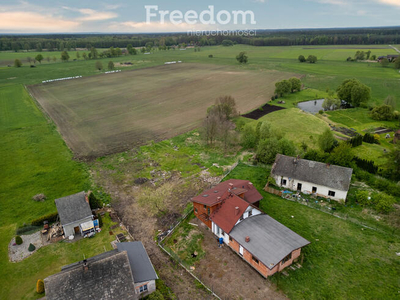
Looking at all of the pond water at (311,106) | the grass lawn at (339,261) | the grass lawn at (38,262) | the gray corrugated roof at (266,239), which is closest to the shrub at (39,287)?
the grass lawn at (38,262)

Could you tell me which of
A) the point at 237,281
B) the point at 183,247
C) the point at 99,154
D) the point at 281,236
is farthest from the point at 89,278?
the point at 99,154

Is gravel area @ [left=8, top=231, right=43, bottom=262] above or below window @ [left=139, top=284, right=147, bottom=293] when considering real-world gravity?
below

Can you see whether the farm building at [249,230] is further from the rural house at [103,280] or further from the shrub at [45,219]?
the shrub at [45,219]

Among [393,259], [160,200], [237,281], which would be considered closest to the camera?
[237,281]

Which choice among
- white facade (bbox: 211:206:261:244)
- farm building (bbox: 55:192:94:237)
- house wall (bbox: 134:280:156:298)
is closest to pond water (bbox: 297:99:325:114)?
white facade (bbox: 211:206:261:244)

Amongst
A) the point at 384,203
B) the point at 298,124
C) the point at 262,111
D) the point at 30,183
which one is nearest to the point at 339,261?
the point at 384,203

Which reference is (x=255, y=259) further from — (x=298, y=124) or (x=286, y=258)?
(x=298, y=124)

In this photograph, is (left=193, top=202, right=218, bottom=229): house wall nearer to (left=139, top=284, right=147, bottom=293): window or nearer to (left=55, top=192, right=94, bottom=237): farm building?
(left=139, top=284, right=147, bottom=293): window

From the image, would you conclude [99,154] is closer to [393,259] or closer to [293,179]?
[293,179]
